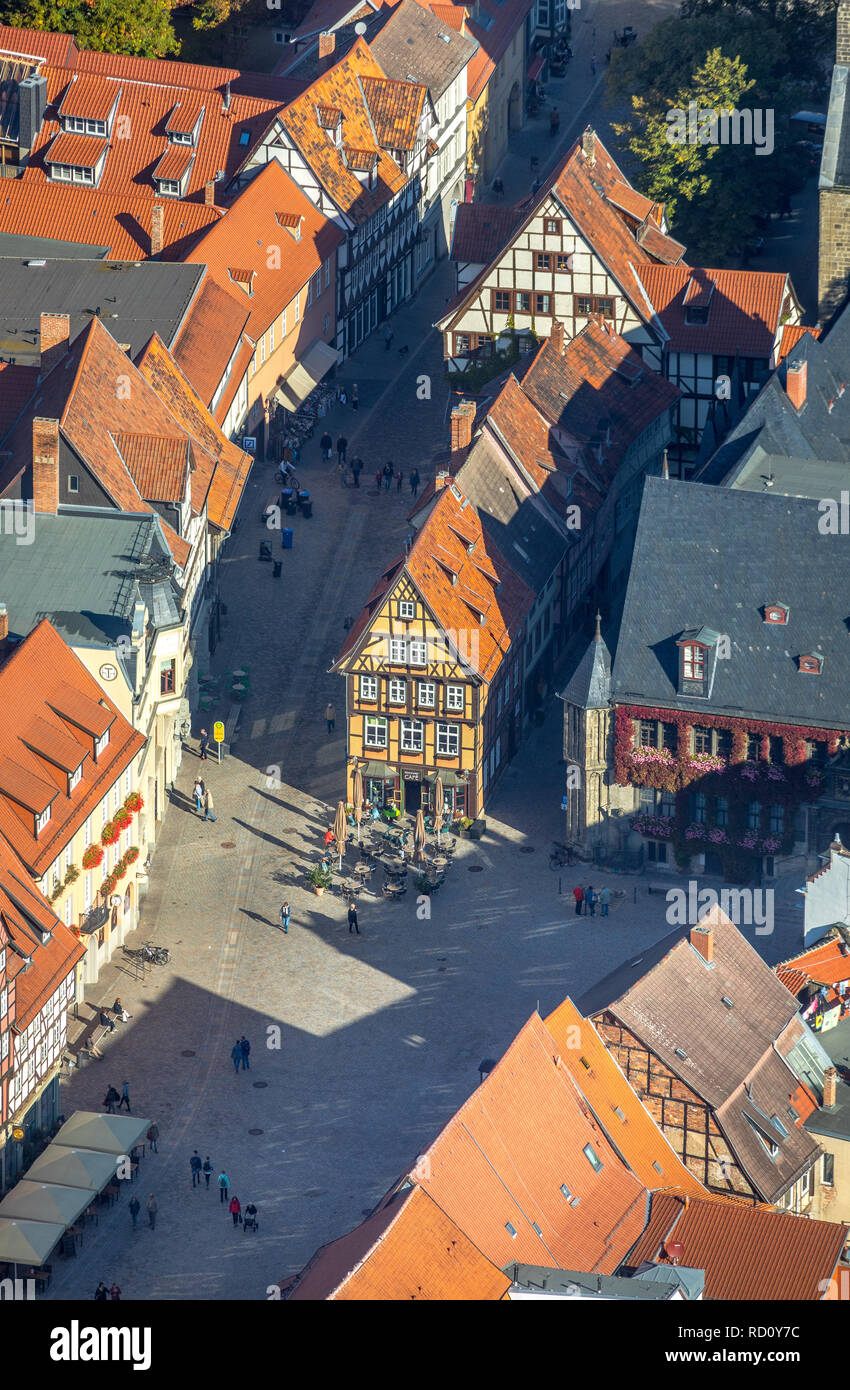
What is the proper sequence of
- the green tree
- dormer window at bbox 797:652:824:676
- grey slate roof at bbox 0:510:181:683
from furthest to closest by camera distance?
the green tree
dormer window at bbox 797:652:824:676
grey slate roof at bbox 0:510:181:683

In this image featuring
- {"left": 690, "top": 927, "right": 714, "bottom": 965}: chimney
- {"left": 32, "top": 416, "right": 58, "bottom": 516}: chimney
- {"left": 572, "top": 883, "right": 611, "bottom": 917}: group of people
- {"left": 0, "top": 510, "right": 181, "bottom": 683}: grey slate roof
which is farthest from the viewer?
{"left": 32, "top": 416, "right": 58, "bottom": 516}: chimney

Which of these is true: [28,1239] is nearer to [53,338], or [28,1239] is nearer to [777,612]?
[777,612]

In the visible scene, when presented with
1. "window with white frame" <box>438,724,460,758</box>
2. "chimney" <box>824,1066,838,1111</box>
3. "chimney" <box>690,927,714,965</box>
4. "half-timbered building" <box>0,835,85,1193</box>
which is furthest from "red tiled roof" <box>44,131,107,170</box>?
"chimney" <box>824,1066,838,1111</box>

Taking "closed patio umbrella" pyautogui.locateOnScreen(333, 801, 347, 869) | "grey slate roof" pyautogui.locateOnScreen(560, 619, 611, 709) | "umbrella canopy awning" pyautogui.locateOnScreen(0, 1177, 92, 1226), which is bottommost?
"umbrella canopy awning" pyautogui.locateOnScreen(0, 1177, 92, 1226)

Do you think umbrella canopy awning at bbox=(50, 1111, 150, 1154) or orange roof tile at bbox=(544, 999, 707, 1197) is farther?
umbrella canopy awning at bbox=(50, 1111, 150, 1154)

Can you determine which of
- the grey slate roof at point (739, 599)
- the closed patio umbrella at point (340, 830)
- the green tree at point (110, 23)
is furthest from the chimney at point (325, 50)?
the closed patio umbrella at point (340, 830)

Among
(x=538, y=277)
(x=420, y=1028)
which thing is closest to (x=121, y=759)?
(x=420, y=1028)

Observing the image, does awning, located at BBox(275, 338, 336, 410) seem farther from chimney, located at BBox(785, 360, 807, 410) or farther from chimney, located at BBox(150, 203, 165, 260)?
chimney, located at BBox(785, 360, 807, 410)

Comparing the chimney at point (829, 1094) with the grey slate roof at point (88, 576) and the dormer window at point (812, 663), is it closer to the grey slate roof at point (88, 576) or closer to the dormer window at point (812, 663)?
the dormer window at point (812, 663)
